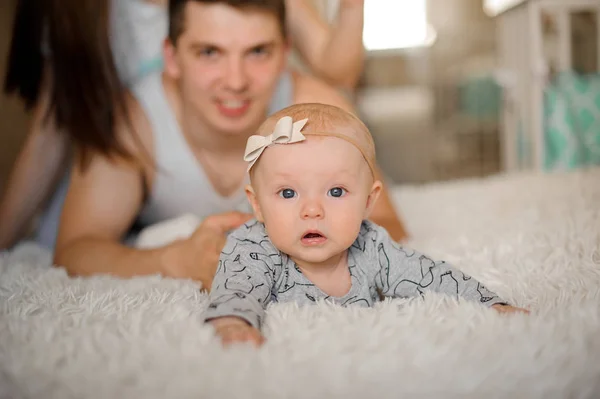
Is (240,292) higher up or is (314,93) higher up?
(314,93)

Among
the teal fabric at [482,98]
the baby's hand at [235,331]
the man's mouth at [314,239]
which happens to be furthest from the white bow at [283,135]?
the teal fabric at [482,98]

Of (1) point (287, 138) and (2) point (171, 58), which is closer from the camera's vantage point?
(1) point (287, 138)

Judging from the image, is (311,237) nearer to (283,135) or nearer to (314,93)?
(283,135)

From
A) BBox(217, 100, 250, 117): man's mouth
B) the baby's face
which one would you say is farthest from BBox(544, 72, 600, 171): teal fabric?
the baby's face

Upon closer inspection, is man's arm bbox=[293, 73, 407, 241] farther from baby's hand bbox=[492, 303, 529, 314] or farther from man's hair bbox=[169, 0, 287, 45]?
baby's hand bbox=[492, 303, 529, 314]

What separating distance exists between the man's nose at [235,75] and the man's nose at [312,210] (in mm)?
485

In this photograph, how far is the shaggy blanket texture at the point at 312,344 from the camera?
56 centimetres

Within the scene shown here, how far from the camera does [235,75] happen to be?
1.16 metres

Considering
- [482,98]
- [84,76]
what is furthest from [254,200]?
[482,98]

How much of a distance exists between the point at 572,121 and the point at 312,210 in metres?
1.56

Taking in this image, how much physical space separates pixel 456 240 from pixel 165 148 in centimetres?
64

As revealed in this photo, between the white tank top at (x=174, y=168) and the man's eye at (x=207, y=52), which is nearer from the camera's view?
the man's eye at (x=207, y=52)

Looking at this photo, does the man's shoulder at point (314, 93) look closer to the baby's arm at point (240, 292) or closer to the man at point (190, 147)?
the man at point (190, 147)

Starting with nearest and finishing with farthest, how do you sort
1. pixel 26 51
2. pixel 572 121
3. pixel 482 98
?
pixel 26 51 → pixel 572 121 → pixel 482 98
